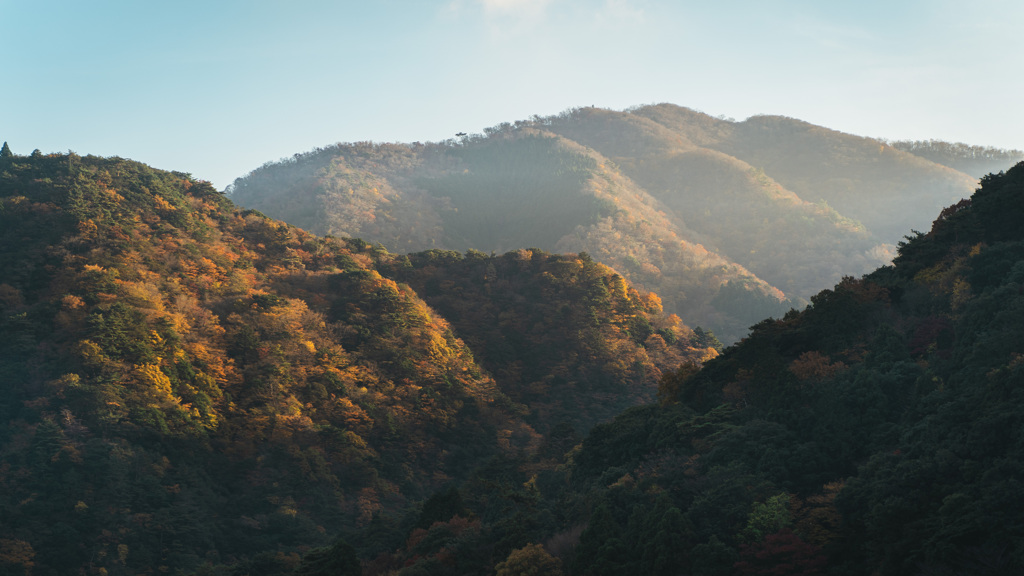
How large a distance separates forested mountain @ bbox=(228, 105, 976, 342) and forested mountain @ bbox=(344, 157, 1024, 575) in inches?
2899

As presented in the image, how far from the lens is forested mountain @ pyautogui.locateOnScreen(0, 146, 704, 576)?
4347cm

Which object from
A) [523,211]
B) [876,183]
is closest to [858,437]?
[523,211]

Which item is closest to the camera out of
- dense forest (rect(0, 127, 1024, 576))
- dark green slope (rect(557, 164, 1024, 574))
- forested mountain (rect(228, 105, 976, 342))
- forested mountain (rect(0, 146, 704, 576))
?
dark green slope (rect(557, 164, 1024, 574))

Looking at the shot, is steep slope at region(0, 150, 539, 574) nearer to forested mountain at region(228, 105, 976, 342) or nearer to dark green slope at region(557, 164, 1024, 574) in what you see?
dark green slope at region(557, 164, 1024, 574)

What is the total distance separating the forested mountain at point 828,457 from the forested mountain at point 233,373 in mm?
11978

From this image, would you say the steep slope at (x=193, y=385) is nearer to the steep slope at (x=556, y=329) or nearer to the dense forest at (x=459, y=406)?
the dense forest at (x=459, y=406)

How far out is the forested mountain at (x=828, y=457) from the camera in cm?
2252

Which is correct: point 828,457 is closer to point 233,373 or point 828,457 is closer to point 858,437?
point 858,437

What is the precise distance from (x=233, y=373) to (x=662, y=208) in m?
125

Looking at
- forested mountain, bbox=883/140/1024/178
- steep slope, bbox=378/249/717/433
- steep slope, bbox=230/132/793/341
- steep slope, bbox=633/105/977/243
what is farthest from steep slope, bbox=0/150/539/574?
forested mountain, bbox=883/140/1024/178

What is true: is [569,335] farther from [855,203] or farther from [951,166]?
[951,166]

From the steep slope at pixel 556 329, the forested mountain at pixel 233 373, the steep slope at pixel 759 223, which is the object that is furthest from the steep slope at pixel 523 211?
the forested mountain at pixel 233 373

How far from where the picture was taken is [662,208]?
168375 mm

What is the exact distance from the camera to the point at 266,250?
75938 mm
